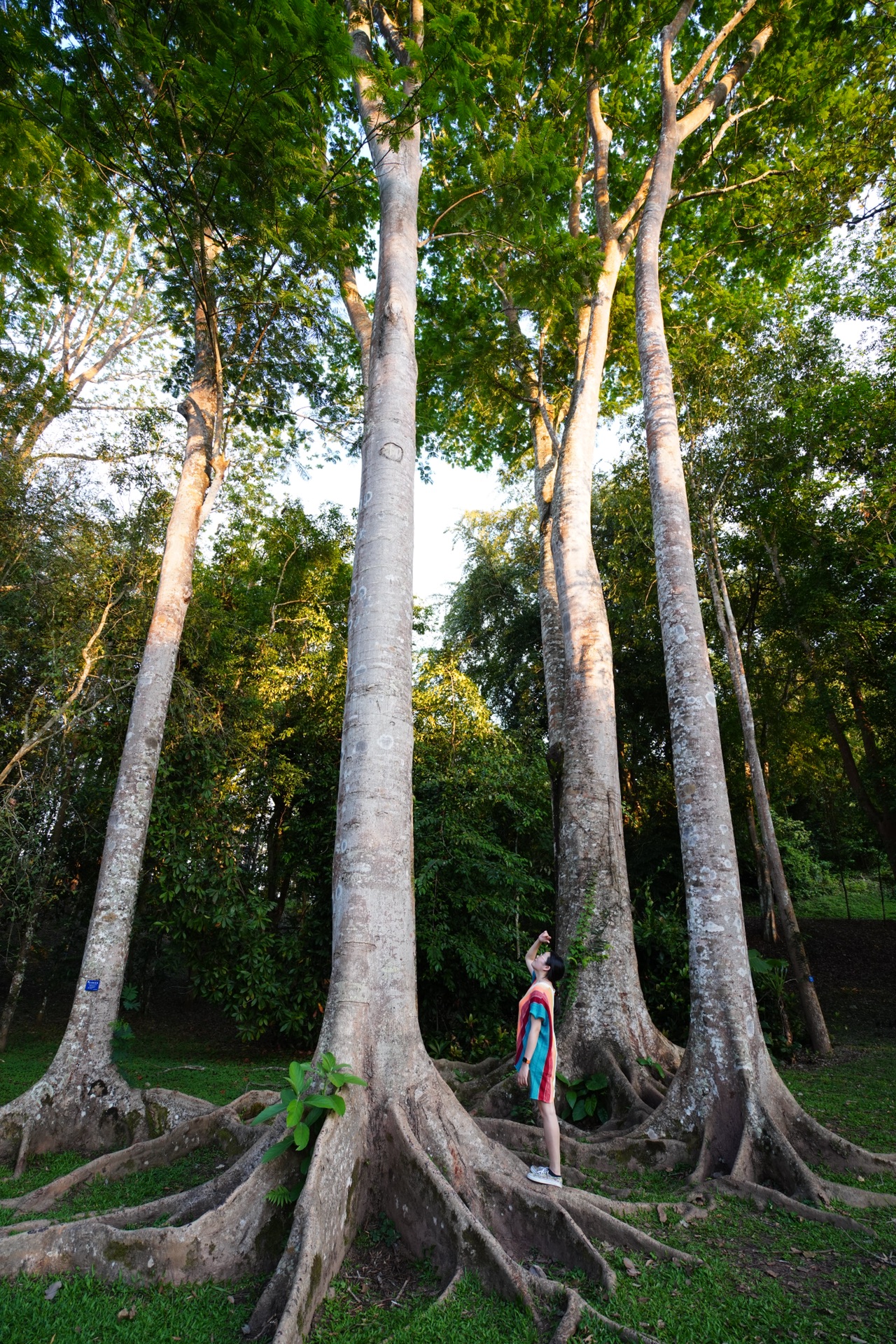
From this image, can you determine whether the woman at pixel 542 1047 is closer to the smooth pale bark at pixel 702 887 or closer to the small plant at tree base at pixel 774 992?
the smooth pale bark at pixel 702 887

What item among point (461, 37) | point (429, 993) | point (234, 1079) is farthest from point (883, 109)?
point (234, 1079)

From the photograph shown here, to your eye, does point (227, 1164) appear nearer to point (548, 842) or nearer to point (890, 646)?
point (548, 842)

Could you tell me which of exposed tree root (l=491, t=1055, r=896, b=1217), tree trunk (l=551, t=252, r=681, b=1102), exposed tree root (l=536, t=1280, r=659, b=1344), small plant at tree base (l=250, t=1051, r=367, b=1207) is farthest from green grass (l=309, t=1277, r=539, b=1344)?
tree trunk (l=551, t=252, r=681, b=1102)

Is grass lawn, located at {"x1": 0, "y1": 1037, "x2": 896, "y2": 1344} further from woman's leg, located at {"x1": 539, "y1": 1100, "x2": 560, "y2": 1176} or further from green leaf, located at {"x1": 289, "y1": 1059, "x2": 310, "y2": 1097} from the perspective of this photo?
green leaf, located at {"x1": 289, "y1": 1059, "x2": 310, "y2": 1097}

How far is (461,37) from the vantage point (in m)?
5.18

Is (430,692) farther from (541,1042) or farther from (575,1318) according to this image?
(575,1318)

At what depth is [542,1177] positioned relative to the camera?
137 inches

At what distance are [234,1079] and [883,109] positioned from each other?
14.4m

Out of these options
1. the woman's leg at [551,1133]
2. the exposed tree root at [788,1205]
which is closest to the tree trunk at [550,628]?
the woman's leg at [551,1133]

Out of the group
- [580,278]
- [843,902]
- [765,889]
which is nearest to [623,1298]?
[580,278]

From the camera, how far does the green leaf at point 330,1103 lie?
3006 mm

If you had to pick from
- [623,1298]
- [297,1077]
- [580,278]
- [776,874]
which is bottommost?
[623,1298]

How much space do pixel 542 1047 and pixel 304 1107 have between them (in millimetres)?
1551

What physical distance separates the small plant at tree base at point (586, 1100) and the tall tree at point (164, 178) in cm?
298
